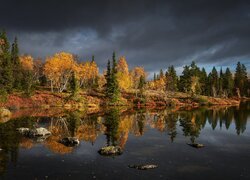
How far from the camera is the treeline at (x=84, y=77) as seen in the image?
93319 mm

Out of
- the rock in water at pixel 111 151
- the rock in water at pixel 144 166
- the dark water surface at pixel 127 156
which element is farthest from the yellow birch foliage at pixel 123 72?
the rock in water at pixel 144 166

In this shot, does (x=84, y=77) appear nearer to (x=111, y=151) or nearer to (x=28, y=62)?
(x=28, y=62)

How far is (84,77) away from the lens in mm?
118438

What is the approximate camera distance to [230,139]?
3719cm

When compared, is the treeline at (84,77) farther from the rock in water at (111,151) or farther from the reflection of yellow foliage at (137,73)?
the rock in water at (111,151)

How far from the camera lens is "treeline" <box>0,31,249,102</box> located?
9332cm

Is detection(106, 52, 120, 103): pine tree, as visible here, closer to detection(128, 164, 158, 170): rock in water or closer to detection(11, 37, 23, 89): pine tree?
detection(11, 37, 23, 89): pine tree

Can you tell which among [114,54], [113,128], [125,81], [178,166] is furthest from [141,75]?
[178,166]

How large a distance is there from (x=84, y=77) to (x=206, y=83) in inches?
2966

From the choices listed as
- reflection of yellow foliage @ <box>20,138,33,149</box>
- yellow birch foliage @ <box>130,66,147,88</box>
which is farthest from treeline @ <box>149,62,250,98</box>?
reflection of yellow foliage @ <box>20,138,33,149</box>

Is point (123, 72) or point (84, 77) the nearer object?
point (84, 77)

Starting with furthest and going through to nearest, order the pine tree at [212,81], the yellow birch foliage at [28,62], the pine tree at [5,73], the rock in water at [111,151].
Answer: the pine tree at [212,81] < the yellow birch foliage at [28,62] < the pine tree at [5,73] < the rock in water at [111,151]

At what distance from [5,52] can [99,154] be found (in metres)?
77.3

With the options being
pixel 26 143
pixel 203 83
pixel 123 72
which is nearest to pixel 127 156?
pixel 26 143
